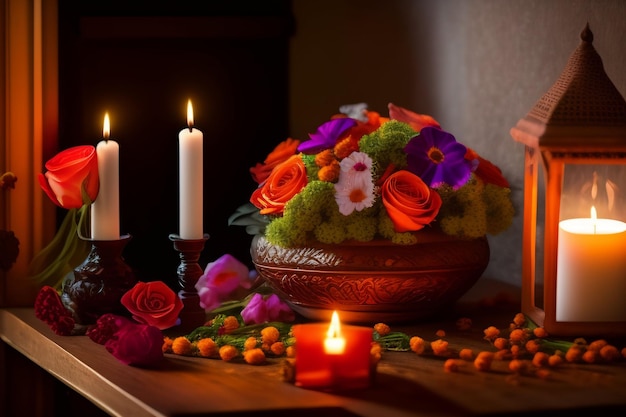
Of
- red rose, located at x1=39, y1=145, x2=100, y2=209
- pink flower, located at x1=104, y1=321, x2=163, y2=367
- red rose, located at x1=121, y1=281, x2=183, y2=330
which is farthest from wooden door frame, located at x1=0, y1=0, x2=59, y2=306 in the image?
pink flower, located at x1=104, y1=321, x2=163, y2=367

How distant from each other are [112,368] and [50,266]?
0.42 metres

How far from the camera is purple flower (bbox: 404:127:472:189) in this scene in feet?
4.43

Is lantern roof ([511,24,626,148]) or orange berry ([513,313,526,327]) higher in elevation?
lantern roof ([511,24,626,148])

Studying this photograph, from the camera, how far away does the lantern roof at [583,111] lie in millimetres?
1247

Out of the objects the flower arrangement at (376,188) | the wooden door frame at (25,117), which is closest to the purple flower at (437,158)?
the flower arrangement at (376,188)

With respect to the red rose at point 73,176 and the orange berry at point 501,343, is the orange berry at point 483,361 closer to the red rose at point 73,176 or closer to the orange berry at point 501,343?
the orange berry at point 501,343

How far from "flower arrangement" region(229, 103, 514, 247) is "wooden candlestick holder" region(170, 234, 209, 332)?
0.11 meters

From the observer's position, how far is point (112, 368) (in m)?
1.21

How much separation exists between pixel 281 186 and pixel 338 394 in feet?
1.34

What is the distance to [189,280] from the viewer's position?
1415 millimetres

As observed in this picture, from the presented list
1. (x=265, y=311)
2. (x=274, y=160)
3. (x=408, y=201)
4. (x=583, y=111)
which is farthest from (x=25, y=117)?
(x=583, y=111)

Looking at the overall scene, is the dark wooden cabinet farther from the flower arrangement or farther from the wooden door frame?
the flower arrangement

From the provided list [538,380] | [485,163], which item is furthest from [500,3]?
[538,380]

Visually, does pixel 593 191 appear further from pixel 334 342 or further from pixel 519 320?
pixel 334 342
